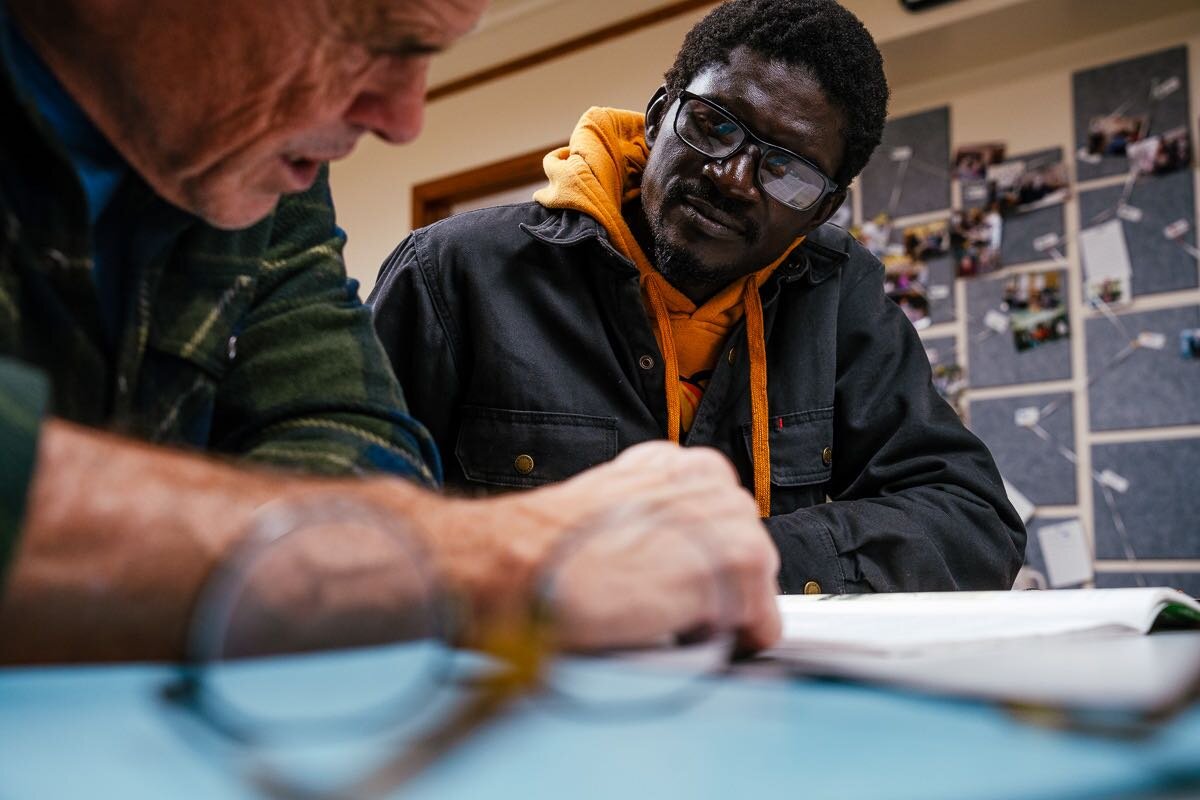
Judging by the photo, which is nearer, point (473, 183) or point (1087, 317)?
point (1087, 317)

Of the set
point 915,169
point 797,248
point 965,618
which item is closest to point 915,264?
point 915,169

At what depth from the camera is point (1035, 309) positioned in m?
2.65

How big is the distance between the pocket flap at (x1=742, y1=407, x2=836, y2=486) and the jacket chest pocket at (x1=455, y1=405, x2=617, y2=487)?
227 millimetres

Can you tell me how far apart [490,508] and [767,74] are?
1.07 meters

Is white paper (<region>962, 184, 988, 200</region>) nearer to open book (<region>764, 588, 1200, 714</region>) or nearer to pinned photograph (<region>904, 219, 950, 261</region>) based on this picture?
pinned photograph (<region>904, 219, 950, 261</region>)

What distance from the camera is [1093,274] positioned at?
2584 millimetres

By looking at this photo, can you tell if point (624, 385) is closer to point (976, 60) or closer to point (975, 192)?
point (975, 192)

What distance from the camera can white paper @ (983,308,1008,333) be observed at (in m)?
2.68

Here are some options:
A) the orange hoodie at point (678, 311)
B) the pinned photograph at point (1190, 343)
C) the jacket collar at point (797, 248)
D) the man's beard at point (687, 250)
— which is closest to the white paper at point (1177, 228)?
the pinned photograph at point (1190, 343)

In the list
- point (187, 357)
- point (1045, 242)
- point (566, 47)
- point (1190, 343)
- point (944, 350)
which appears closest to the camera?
point (187, 357)

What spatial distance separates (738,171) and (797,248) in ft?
0.71

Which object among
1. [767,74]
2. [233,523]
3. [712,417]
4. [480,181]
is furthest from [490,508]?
[480,181]

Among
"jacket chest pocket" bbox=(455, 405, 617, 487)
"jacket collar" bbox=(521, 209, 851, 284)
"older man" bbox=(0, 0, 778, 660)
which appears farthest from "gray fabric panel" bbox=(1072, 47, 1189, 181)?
"older man" bbox=(0, 0, 778, 660)

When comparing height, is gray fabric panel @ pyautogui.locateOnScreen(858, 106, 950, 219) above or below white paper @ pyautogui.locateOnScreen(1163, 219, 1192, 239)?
above
